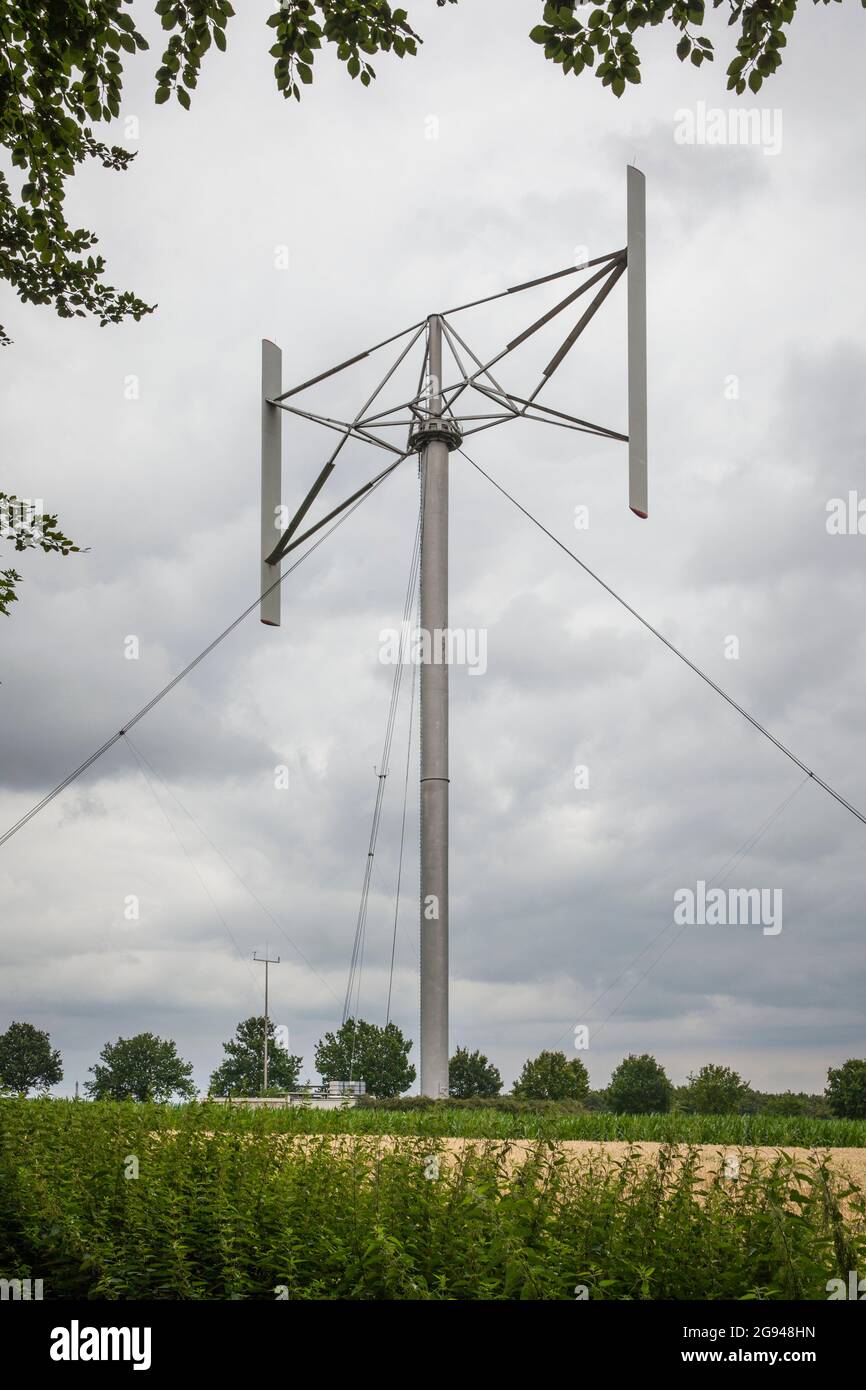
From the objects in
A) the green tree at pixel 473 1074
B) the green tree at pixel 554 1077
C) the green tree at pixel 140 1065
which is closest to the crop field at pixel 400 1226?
the green tree at pixel 554 1077

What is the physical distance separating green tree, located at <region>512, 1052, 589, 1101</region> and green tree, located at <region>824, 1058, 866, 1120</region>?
1682 cm

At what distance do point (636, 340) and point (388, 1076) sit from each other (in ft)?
175

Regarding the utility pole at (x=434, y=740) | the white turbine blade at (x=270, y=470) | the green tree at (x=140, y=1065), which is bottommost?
the green tree at (x=140, y=1065)

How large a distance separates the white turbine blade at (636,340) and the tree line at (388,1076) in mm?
9320

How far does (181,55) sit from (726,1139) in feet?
41.1

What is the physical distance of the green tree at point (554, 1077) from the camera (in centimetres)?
5591

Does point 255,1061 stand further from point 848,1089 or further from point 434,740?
point 434,740

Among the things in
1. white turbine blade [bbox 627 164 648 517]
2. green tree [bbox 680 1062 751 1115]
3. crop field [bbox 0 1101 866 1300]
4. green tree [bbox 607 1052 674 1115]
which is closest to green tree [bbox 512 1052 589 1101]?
green tree [bbox 680 1062 751 1115]

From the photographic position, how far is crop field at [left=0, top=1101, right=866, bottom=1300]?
584 cm

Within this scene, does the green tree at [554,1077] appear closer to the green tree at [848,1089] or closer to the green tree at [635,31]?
the green tree at [848,1089]

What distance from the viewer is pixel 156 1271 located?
6945 mm

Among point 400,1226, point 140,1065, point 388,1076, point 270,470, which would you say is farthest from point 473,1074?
point 400,1226
